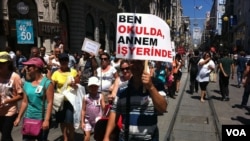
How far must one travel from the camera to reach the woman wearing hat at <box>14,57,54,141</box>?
188 inches

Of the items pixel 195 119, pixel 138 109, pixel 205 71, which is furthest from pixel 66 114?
pixel 205 71

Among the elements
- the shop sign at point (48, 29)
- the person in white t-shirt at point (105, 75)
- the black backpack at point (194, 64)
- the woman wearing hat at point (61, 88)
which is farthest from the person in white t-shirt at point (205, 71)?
the shop sign at point (48, 29)

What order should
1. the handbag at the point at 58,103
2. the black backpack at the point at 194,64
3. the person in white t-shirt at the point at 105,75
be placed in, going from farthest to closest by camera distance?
the black backpack at the point at 194,64
the person in white t-shirt at the point at 105,75
the handbag at the point at 58,103

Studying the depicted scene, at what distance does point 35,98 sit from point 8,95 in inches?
19.4

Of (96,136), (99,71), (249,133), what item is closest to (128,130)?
(96,136)

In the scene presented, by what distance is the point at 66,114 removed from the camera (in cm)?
618

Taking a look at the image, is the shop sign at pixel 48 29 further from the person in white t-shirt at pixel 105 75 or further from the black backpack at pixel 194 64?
the person in white t-shirt at pixel 105 75

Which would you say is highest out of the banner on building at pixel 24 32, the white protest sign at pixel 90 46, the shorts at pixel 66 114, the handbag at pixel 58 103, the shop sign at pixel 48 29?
the shop sign at pixel 48 29

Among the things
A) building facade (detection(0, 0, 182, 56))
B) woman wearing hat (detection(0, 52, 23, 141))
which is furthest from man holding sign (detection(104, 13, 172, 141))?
building facade (detection(0, 0, 182, 56))

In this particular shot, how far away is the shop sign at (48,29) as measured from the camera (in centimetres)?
2058

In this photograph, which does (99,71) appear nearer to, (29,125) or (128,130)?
(29,125)

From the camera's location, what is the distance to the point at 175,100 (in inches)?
521

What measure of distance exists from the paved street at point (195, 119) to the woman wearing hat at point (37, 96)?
2606mm

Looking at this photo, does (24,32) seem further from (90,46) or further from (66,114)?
(66,114)
